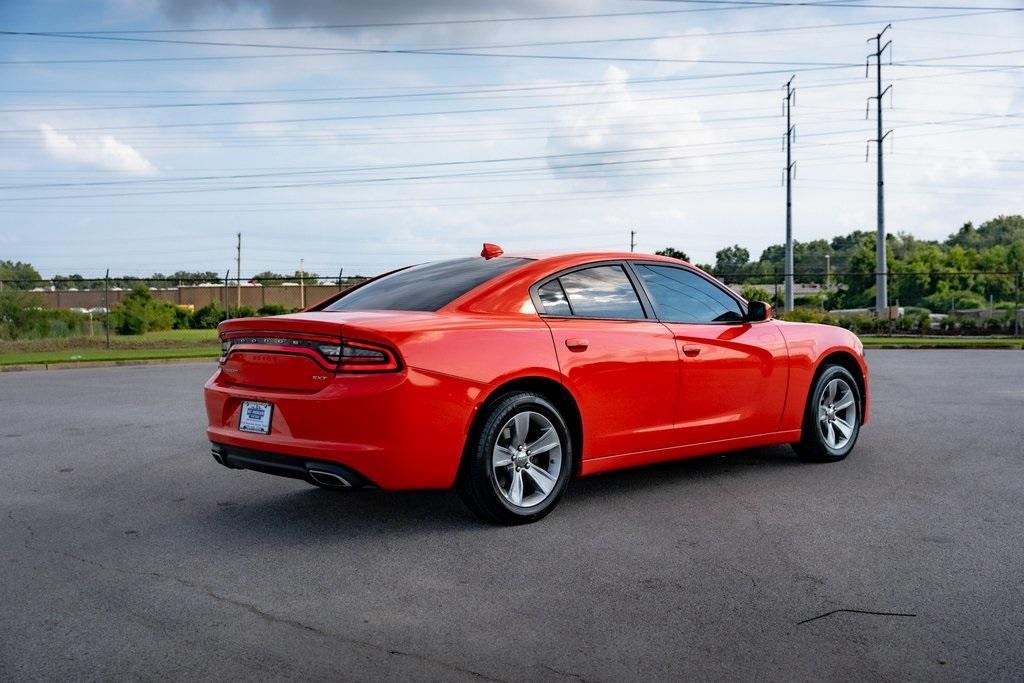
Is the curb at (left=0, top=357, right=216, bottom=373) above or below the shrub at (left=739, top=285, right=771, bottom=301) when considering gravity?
below

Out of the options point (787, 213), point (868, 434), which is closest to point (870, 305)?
point (787, 213)

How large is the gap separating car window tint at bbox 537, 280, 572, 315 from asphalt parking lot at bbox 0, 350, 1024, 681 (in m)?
1.20

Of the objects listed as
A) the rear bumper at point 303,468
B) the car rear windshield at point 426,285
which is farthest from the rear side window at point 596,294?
the rear bumper at point 303,468

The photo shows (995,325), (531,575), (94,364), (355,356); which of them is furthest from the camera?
(995,325)

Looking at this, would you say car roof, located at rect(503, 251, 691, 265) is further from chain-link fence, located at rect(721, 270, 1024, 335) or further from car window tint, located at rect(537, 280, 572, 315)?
chain-link fence, located at rect(721, 270, 1024, 335)

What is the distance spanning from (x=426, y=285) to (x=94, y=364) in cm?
1620

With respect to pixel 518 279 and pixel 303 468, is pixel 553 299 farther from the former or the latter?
pixel 303 468

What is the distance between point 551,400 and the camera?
5547 millimetres

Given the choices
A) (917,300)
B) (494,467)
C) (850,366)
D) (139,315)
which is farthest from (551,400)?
(917,300)

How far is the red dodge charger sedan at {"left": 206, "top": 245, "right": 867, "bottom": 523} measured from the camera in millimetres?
4875

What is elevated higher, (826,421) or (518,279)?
(518,279)

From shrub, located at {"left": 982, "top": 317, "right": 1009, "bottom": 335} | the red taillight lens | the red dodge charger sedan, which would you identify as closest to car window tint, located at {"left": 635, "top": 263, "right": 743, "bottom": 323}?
the red dodge charger sedan

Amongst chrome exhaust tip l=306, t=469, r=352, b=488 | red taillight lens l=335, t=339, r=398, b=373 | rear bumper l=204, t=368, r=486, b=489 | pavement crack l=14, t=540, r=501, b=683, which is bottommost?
pavement crack l=14, t=540, r=501, b=683

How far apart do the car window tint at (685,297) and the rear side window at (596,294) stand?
0.20 m
